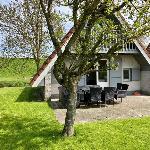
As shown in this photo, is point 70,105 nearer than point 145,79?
Yes

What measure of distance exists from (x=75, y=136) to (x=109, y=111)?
17.3ft

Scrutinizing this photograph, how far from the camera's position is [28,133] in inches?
552

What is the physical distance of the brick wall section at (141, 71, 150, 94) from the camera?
2594 cm

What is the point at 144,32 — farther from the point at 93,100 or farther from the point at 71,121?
the point at 93,100

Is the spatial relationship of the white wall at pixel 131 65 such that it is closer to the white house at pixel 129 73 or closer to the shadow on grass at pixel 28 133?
the white house at pixel 129 73

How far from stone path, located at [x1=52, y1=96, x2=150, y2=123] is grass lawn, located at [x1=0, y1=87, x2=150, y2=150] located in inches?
40.0

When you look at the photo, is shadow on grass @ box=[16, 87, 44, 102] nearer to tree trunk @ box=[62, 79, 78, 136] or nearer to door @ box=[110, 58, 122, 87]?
door @ box=[110, 58, 122, 87]

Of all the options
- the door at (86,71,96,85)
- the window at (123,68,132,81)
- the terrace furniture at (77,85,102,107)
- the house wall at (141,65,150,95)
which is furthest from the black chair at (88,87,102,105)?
the window at (123,68,132,81)

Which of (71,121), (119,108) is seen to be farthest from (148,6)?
(119,108)

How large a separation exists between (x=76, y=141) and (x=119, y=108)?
6.81 meters

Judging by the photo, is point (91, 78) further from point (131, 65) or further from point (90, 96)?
point (90, 96)

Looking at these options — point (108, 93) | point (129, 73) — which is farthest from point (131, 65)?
point (108, 93)

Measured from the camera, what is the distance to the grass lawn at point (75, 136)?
1256cm

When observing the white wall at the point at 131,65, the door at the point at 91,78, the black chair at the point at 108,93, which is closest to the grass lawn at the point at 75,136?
the black chair at the point at 108,93
